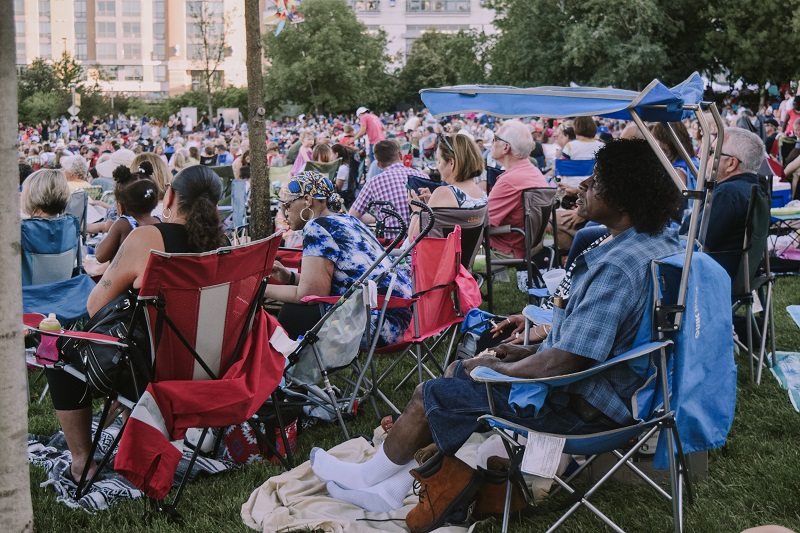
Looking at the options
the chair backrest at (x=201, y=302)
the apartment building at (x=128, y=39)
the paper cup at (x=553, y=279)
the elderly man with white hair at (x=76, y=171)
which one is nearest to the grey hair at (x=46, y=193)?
the chair backrest at (x=201, y=302)

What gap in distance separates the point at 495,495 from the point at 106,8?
108 metres

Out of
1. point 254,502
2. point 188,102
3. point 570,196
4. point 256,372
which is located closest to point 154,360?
point 256,372

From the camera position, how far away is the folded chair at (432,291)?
16.7 ft

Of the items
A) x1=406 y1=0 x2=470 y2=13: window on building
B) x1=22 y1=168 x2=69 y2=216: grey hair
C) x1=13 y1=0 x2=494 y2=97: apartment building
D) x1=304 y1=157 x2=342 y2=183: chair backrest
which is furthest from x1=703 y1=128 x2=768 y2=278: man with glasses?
x1=13 y1=0 x2=494 y2=97: apartment building

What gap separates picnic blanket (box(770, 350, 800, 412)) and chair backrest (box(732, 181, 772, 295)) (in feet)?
2.09

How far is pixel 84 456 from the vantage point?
439 centimetres

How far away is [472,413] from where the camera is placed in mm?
3602

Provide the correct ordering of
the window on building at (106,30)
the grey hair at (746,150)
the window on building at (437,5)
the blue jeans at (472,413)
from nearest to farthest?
the blue jeans at (472,413) → the grey hair at (746,150) → the window on building at (437,5) → the window on building at (106,30)

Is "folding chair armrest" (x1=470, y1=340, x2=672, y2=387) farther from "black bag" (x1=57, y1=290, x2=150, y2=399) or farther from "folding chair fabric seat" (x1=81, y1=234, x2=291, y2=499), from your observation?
"black bag" (x1=57, y1=290, x2=150, y2=399)

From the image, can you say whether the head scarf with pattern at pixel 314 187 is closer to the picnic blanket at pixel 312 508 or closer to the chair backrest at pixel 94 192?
the picnic blanket at pixel 312 508

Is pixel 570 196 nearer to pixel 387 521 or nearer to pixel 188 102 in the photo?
pixel 387 521

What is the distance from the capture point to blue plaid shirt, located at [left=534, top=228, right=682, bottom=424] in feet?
10.9

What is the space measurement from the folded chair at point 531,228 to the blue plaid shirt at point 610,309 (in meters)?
3.51

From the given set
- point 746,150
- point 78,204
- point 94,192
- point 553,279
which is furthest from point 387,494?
point 94,192
